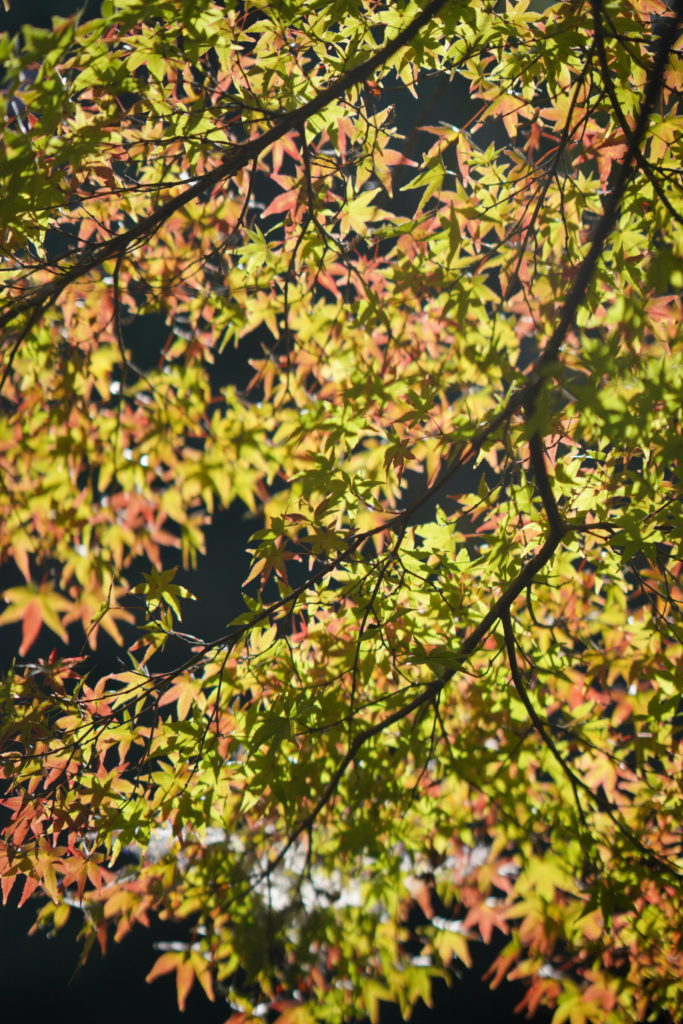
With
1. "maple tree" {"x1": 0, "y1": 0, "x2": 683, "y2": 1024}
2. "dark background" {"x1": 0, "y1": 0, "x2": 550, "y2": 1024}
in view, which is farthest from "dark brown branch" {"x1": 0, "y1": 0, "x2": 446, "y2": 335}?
"dark background" {"x1": 0, "y1": 0, "x2": 550, "y2": 1024}

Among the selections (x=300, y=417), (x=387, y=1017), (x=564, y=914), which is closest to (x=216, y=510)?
(x=300, y=417)

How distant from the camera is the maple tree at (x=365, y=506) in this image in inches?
53.0

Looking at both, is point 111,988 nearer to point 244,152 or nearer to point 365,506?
point 365,506

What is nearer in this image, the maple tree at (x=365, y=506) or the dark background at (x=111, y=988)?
the maple tree at (x=365, y=506)

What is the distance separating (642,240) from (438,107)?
2.27m

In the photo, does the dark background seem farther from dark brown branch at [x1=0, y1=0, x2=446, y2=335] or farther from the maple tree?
→ dark brown branch at [x1=0, y1=0, x2=446, y2=335]

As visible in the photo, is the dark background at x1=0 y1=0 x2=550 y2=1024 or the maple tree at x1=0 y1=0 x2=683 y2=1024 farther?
the dark background at x1=0 y1=0 x2=550 y2=1024

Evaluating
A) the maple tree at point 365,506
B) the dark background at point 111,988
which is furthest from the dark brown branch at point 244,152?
the dark background at point 111,988

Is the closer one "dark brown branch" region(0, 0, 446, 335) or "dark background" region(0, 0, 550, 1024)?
"dark brown branch" region(0, 0, 446, 335)

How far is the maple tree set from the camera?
4.42ft

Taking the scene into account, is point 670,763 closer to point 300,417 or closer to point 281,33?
point 300,417

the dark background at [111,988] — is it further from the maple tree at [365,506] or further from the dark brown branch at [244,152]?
the dark brown branch at [244,152]

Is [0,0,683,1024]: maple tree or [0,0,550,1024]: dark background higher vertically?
[0,0,683,1024]: maple tree

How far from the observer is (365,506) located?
1.41 meters
